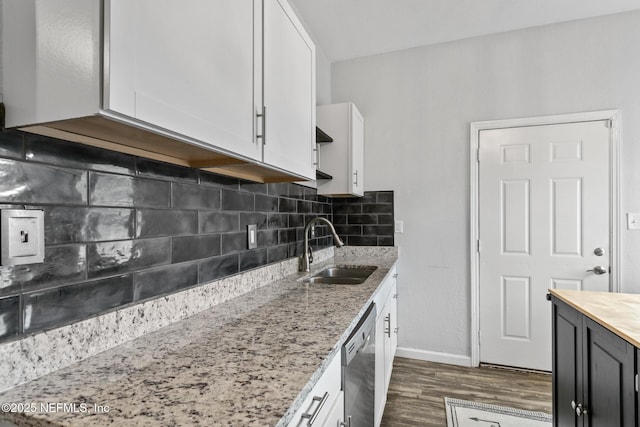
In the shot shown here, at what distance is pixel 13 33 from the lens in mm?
658

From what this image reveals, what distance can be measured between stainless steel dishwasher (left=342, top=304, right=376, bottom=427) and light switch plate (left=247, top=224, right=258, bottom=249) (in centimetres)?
64

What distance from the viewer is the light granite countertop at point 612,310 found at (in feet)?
3.60

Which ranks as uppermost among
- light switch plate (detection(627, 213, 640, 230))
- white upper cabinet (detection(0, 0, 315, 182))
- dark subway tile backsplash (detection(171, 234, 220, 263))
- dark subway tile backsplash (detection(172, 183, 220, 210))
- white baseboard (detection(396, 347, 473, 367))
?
white upper cabinet (detection(0, 0, 315, 182))

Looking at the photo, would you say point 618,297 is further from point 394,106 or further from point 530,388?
point 394,106

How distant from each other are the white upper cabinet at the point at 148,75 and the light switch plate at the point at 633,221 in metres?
2.76

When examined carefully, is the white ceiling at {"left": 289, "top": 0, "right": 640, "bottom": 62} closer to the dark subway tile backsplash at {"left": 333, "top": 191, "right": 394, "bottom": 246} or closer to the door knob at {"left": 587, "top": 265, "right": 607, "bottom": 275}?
the dark subway tile backsplash at {"left": 333, "top": 191, "right": 394, "bottom": 246}

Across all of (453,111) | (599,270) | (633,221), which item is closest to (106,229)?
(453,111)

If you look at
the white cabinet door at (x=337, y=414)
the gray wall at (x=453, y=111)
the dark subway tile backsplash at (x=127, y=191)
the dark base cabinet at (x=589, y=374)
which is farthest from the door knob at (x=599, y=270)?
the dark subway tile backsplash at (x=127, y=191)

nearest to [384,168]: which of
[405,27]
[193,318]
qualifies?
[405,27]

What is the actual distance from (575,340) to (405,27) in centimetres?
243

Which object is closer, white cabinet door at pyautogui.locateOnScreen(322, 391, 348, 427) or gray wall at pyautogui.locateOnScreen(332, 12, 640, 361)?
white cabinet door at pyautogui.locateOnScreen(322, 391, 348, 427)

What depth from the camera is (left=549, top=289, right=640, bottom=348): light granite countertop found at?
1.10 m

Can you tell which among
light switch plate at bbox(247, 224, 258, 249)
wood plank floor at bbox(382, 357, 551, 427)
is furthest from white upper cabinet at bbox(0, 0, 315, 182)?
wood plank floor at bbox(382, 357, 551, 427)

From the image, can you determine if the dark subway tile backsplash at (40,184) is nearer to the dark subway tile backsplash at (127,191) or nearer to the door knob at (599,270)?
the dark subway tile backsplash at (127,191)
